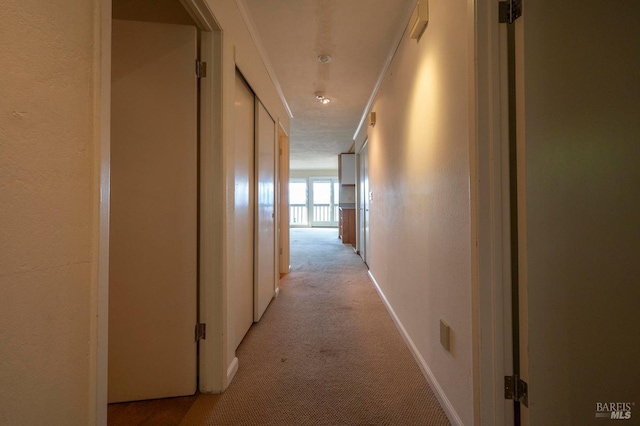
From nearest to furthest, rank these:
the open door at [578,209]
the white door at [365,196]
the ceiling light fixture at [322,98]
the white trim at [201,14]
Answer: the open door at [578,209] < the white trim at [201,14] < the ceiling light fixture at [322,98] < the white door at [365,196]

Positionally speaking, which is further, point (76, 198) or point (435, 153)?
point (435, 153)

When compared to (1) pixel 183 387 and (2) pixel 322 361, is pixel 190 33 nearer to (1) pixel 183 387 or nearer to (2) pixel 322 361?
(1) pixel 183 387

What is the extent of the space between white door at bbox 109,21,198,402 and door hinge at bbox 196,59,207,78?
3 centimetres

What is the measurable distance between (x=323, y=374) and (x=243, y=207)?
3.90 feet

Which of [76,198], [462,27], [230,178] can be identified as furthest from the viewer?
[230,178]

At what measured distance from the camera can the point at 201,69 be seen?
4.74ft

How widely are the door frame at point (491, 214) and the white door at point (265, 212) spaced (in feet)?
5.57

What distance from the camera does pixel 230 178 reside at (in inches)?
62.9

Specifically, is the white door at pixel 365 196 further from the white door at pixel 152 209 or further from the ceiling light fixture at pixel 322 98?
the white door at pixel 152 209

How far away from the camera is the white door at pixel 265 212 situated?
2.33m

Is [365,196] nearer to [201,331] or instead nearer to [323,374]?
[323,374]

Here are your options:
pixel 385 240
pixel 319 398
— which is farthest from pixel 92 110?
pixel 385 240

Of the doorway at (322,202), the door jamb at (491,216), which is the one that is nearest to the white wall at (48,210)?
the door jamb at (491,216)

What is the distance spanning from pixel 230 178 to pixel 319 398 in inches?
50.1
